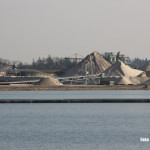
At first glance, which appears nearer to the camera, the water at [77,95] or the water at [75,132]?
the water at [75,132]

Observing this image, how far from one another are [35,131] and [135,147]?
12830 mm

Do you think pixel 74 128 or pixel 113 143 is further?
pixel 74 128

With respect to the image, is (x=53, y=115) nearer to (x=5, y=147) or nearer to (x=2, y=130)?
(x=2, y=130)

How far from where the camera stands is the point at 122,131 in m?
49.1

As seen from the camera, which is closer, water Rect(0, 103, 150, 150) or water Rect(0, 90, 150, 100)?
water Rect(0, 103, 150, 150)

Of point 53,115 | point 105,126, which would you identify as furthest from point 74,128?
point 53,115

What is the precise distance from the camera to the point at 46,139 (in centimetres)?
4422

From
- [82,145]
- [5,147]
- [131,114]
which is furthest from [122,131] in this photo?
[131,114]

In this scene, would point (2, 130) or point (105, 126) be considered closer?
point (2, 130)

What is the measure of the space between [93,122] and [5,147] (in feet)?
65.1

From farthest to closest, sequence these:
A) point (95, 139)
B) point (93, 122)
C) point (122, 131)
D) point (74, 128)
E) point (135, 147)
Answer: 1. point (93, 122)
2. point (74, 128)
3. point (122, 131)
4. point (95, 139)
5. point (135, 147)

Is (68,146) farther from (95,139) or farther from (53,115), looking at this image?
(53,115)

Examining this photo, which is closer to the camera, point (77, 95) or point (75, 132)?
point (75, 132)

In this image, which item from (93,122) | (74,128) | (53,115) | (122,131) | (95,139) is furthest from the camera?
(53,115)
